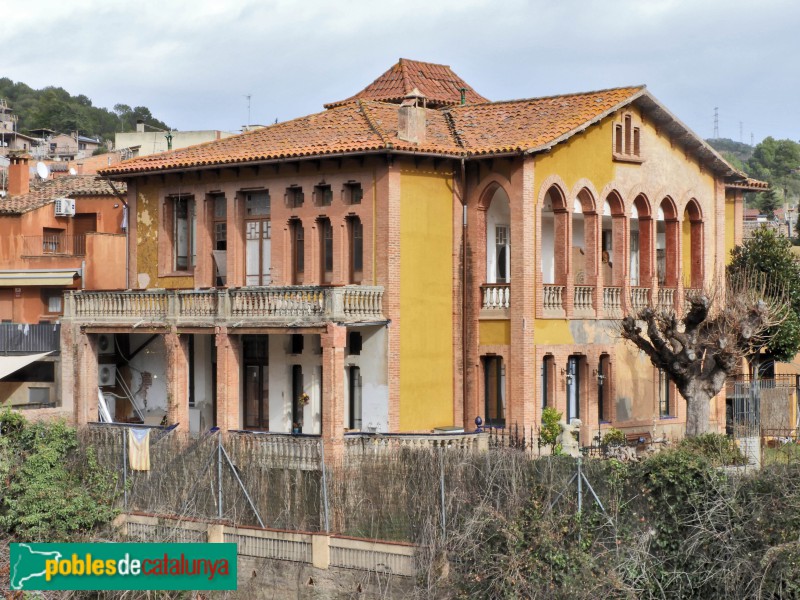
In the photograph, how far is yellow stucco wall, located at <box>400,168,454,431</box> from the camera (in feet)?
120

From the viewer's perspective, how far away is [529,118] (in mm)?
38969

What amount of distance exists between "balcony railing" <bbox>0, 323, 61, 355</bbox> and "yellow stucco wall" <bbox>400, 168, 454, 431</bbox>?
11.8 metres

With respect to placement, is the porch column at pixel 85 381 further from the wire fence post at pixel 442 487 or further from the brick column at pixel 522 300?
the wire fence post at pixel 442 487

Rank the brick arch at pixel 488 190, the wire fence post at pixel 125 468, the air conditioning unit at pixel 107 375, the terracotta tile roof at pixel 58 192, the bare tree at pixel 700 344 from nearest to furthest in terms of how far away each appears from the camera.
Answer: the bare tree at pixel 700 344 → the wire fence post at pixel 125 468 → the brick arch at pixel 488 190 → the air conditioning unit at pixel 107 375 → the terracotta tile roof at pixel 58 192

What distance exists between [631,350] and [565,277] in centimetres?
390

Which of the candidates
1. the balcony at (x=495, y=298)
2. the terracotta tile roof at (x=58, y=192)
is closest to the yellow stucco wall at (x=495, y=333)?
the balcony at (x=495, y=298)

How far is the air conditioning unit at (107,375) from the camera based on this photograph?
137 ft

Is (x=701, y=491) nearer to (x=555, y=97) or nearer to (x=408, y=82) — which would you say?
(x=555, y=97)

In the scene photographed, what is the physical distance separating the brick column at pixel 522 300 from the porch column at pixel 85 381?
37.8 ft

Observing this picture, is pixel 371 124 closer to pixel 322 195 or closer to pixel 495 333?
pixel 322 195

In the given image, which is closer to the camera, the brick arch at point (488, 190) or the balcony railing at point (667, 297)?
the brick arch at point (488, 190)

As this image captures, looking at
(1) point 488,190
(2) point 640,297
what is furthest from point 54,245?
(2) point 640,297

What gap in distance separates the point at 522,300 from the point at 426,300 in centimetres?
245

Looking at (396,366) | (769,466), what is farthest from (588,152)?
(769,466)
